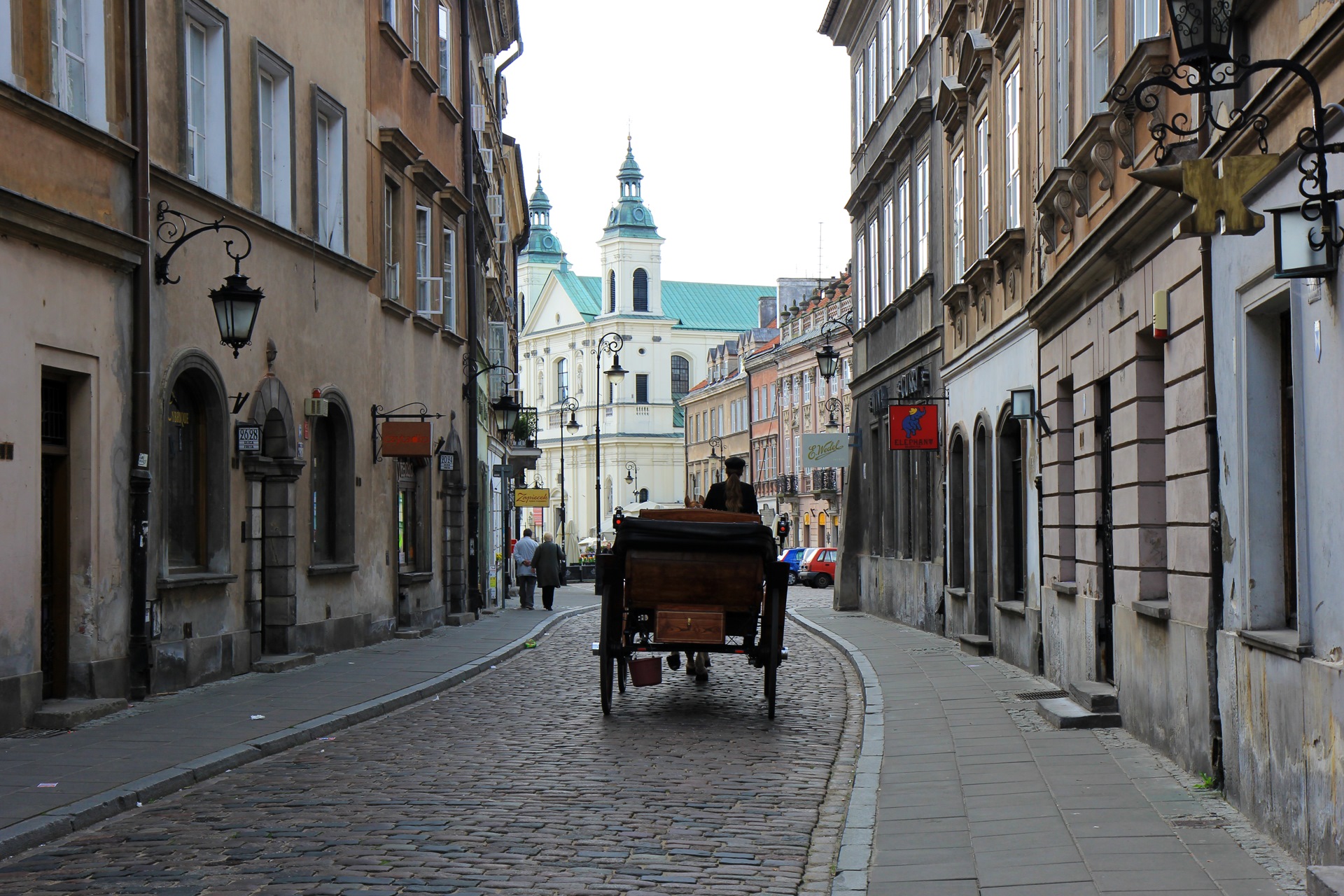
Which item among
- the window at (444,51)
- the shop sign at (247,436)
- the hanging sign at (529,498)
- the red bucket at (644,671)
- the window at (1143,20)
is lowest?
the red bucket at (644,671)

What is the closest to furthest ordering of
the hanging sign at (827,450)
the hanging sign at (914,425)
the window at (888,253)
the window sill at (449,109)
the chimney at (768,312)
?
the hanging sign at (914,425) → the window sill at (449,109) → the window at (888,253) → the hanging sign at (827,450) → the chimney at (768,312)

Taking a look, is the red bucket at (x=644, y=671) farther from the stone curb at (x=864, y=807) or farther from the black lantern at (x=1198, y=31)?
the black lantern at (x=1198, y=31)

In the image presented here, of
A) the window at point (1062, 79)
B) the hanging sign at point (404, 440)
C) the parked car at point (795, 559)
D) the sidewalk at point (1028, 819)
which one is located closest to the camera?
the sidewalk at point (1028, 819)

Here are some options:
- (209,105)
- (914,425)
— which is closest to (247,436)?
(209,105)

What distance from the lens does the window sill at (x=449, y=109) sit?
2728 centimetres

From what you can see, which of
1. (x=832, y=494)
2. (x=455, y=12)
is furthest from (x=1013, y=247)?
(x=832, y=494)

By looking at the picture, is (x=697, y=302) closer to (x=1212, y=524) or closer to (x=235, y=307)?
(x=235, y=307)

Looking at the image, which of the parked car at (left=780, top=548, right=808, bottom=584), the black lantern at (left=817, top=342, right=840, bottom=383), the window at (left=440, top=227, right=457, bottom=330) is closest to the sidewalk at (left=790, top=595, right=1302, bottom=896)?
the window at (left=440, top=227, right=457, bottom=330)

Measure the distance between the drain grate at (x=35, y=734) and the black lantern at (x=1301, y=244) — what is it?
9.23 m

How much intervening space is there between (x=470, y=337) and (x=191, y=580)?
568 inches

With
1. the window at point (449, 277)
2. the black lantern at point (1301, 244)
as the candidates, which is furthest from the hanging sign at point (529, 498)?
the black lantern at point (1301, 244)

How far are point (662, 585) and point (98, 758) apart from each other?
4676 mm

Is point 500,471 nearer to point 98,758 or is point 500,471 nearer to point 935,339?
point 935,339

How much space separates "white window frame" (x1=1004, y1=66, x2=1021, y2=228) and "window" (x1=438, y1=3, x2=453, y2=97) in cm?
1181
